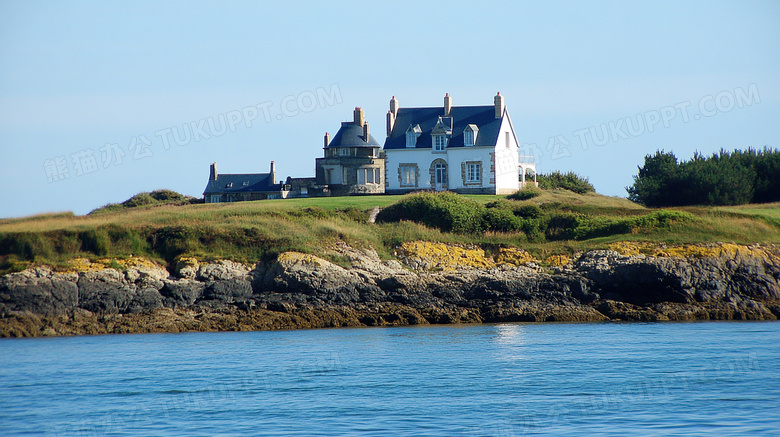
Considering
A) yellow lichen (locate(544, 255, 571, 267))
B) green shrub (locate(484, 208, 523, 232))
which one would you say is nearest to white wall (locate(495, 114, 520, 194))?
green shrub (locate(484, 208, 523, 232))

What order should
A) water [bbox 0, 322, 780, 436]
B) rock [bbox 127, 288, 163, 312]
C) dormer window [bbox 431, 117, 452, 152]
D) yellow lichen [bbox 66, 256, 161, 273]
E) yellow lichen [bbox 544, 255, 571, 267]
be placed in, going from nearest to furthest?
1. water [bbox 0, 322, 780, 436]
2. rock [bbox 127, 288, 163, 312]
3. yellow lichen [bbox 66, 256, 161, 273]
4. yellow lichen [bbox 544, 255, 571, 267]
5. dormer window [bbox 431, 117, 452, 152]

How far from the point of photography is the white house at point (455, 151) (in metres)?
61.5

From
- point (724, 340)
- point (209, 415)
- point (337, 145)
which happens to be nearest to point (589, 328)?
point (724, 340)

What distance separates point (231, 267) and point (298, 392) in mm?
16250

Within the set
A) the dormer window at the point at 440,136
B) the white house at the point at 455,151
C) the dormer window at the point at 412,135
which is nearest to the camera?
the white house at the point at 455,151

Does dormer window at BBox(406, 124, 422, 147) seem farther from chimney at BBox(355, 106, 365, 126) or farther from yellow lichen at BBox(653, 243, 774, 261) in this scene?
yellow lichen at BBox(653, 243, 774, 261)

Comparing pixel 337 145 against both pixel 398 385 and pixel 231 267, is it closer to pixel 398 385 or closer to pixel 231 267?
pixel 231 267

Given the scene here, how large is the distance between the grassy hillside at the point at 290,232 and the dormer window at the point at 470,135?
12.9 m

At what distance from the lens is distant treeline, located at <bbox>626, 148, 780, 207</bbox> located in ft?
A: 205

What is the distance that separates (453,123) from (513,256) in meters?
24.5

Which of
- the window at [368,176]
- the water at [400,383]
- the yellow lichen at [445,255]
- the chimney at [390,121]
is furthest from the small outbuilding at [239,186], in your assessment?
the water at [400,383]

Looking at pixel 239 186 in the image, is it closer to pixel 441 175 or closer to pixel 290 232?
pixel 441 175

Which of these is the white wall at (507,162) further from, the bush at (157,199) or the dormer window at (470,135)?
the bush at (157,199)

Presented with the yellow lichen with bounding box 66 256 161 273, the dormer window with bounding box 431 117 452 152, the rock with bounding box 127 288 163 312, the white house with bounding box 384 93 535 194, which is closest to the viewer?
the rock with bounding box 127 288 163 312
